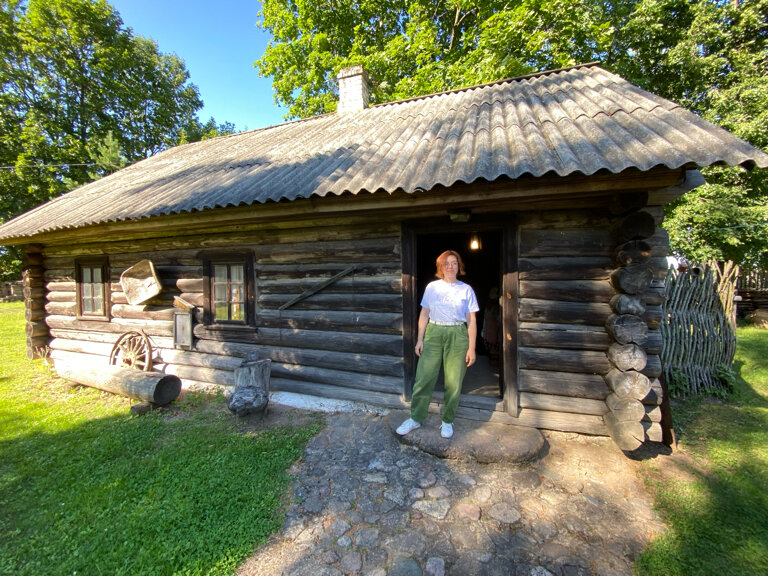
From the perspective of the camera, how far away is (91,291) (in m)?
6.79

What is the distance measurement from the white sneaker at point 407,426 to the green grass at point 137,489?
3.55 ft

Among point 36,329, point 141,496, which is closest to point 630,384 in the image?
point 141,496

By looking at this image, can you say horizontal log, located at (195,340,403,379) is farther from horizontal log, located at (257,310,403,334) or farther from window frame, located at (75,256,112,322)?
window frame, located at (75,256,112,322)

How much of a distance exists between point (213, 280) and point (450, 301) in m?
3.97

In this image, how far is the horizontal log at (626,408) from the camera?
10.4 feet

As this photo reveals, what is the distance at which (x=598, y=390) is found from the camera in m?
3.53

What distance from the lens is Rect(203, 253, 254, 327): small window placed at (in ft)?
17.1

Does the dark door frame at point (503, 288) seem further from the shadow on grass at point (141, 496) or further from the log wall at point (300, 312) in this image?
the shadow on grass at point (141, 496)

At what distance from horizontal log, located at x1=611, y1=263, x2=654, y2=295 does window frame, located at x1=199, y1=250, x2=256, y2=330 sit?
4.61 metres

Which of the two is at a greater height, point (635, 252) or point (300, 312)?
point (635, 252)

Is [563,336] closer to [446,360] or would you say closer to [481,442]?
[446,360]

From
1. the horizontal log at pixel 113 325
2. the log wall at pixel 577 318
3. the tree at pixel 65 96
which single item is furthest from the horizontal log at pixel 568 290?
the tree at pixel 65 96

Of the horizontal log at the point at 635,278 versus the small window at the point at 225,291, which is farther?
the small window at the point at 225,291

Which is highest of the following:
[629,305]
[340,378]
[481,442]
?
[629,305]
